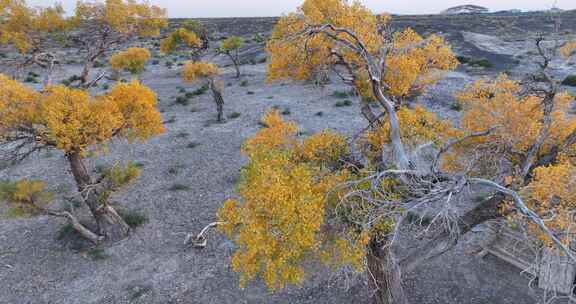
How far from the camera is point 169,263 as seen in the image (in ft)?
40.0

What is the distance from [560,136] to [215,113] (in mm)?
22951

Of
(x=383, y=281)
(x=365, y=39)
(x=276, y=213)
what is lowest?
(x=383, y=281)

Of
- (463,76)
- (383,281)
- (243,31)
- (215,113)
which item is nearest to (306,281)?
(383,281)

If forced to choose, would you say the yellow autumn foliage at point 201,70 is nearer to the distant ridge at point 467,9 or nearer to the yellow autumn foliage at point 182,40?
the yellow autumn foliage at point 182,40

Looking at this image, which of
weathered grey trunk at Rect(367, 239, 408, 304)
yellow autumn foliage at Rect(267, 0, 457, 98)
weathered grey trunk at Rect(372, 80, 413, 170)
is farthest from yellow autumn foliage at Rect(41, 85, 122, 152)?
weathered grey trunk at Rect(367, 239, 408, 304)

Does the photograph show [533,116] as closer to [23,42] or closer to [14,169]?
[23,42]

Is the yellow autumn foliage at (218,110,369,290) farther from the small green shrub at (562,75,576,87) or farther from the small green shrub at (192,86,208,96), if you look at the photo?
the small green shrub at (562,75,576,87)

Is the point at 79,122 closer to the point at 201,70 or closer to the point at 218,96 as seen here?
the point at 218,96

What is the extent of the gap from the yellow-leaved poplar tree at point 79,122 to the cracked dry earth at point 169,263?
1.79 metres

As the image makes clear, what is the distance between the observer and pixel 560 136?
9820 mm

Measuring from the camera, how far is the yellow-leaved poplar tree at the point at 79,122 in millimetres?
10273

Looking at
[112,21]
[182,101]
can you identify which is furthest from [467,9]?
[112,21]

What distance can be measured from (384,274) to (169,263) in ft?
23.6

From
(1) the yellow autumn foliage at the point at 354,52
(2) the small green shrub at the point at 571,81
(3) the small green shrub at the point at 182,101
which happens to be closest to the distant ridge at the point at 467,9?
(2) the small green shrub at the point at 571,81
